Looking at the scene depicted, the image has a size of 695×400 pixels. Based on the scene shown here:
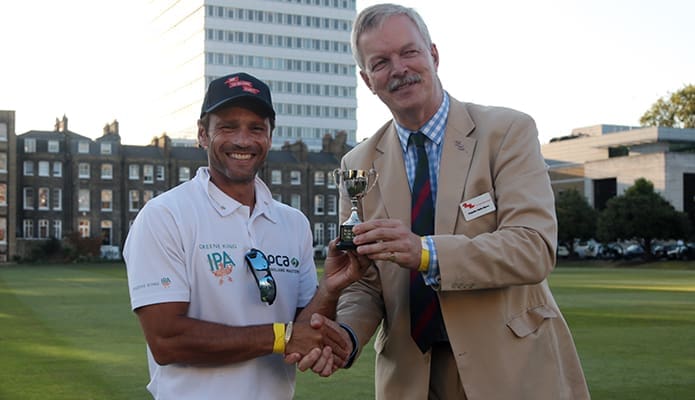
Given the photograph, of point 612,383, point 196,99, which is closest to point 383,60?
point 612,383

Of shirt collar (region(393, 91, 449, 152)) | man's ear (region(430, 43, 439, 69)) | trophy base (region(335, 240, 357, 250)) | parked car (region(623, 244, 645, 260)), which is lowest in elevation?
parked car (region(623, 244, 645, 260))

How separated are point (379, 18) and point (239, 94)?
741 mm

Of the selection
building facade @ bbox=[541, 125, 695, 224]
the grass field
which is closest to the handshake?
the grass field

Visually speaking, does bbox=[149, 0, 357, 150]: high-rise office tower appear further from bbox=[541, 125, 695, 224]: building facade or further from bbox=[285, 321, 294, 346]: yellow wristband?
bbox=[285, 321, 294, 346]: yellow wristband

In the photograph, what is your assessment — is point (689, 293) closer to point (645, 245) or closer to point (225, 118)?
point (225, 118)

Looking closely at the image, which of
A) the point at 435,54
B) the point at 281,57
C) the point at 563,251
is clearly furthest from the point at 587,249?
the point at 435,54

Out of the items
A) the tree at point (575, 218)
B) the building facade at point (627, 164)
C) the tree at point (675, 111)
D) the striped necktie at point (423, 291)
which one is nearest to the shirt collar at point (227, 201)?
the striped necktie at point (423, 291)

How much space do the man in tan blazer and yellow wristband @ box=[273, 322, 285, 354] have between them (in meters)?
0.43

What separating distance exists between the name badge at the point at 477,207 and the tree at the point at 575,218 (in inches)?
2741

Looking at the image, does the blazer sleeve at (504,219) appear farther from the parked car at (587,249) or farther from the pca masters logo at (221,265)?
the parked car at (587,249)

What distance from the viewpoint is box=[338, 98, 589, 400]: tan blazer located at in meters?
3.55

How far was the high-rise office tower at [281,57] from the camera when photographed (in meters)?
129

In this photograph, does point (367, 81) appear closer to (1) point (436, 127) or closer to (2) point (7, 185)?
(1) point (436, 127)

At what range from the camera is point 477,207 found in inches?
148
